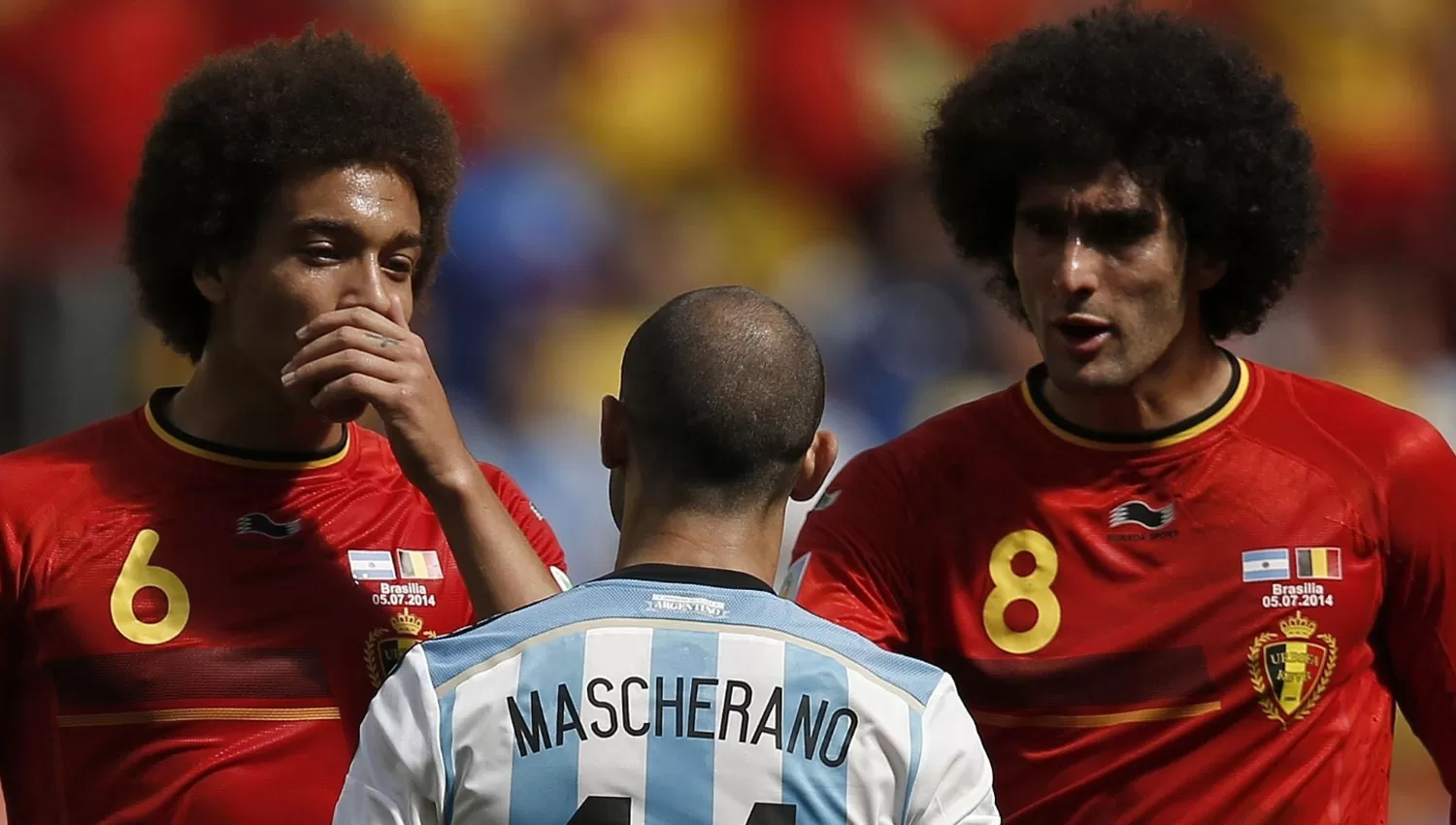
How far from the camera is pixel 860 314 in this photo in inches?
313

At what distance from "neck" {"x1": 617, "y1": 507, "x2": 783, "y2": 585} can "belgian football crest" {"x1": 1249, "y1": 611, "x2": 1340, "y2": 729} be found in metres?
1.59

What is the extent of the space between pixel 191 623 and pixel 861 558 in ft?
4.54

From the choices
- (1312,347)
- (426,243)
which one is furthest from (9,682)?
(1312,347)

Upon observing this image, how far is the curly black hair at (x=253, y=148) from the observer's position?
389 cm

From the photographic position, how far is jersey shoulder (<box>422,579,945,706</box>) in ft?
8.59

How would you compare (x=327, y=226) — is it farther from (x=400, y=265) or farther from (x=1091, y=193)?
(x=1091, y=193)

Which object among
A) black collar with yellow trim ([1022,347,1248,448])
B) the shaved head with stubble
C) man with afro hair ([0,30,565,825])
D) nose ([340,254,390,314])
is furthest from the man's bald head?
black collar with yellow trim ([1022,347,1248,448])

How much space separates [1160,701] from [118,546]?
2.10 metres

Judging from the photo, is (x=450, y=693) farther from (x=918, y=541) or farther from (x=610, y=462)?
(x=918, y=541)

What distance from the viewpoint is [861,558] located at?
4066mm

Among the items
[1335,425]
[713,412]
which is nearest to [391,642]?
[713,412]

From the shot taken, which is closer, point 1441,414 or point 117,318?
point 117,318

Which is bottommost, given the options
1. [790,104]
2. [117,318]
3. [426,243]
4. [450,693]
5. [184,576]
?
[450,693]

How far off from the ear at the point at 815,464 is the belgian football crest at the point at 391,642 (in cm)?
106
